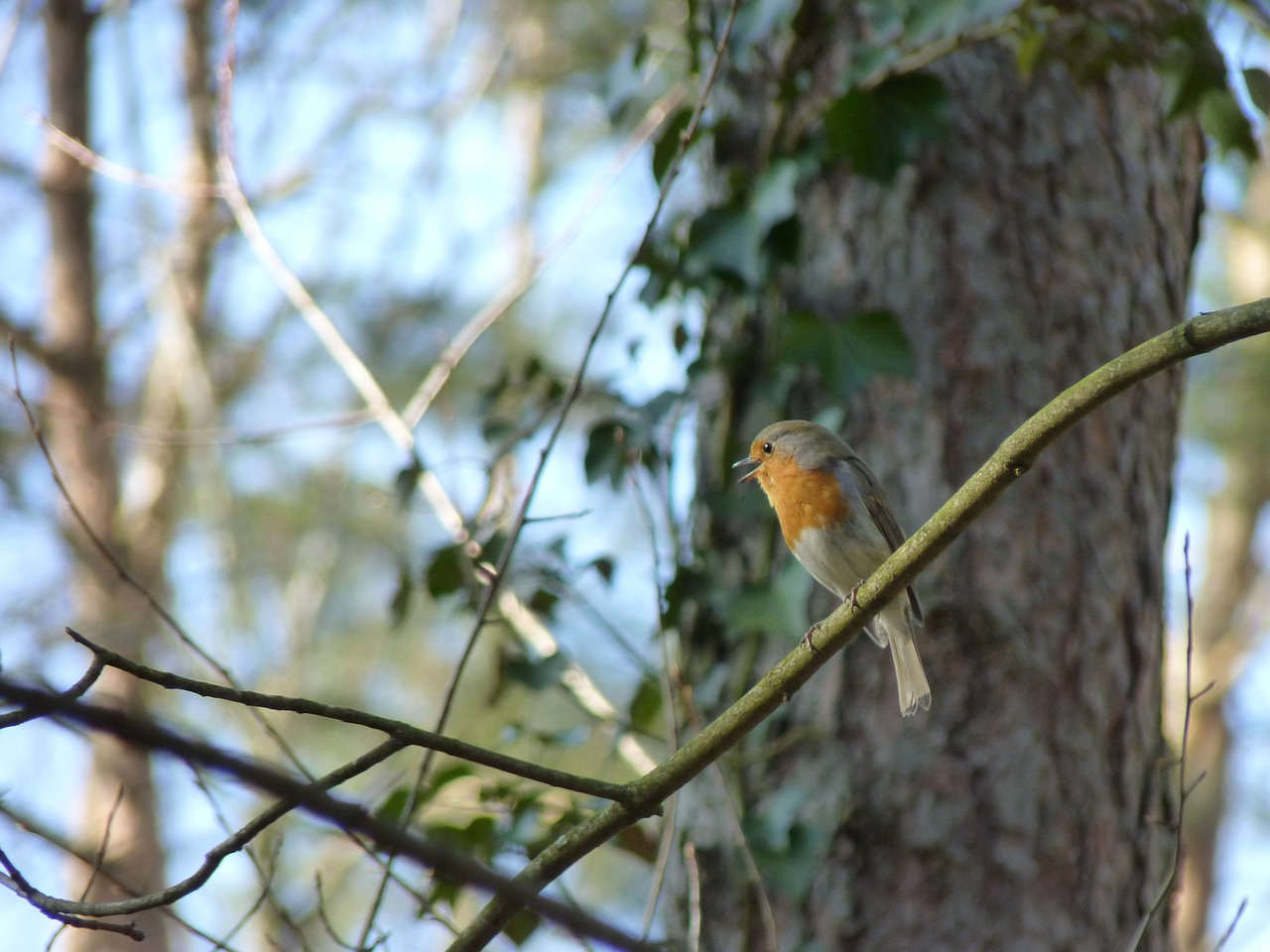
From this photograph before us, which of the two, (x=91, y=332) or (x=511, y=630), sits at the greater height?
(x=91, y=332)

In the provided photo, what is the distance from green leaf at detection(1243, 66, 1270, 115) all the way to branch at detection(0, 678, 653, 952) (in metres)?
2.59

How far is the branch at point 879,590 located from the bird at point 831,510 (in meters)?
1.20

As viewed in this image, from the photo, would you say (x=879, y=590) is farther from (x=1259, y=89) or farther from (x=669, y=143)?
(x=669, y=143)

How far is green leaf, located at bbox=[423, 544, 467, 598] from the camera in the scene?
11.6ft

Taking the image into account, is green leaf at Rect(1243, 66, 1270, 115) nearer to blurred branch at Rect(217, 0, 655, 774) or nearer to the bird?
the bird

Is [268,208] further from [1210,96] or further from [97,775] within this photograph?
[1210,96]

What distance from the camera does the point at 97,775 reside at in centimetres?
674

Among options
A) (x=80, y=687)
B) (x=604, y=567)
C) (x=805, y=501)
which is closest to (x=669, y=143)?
(x=805, y=501)

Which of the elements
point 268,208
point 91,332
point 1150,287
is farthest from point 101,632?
point 1150,287

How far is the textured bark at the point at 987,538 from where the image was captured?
9.20 feet

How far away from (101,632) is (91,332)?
192cm

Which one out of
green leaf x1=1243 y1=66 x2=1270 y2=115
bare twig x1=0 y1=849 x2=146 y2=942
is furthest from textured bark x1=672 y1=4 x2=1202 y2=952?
bare twig x1=0 y1=849 x2=146 y2=942

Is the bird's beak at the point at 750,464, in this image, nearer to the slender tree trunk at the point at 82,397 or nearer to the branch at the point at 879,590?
the branch at the point at 879,590

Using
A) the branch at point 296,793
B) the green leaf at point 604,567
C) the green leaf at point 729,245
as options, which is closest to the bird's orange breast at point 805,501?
the green leaf at point 729,245
